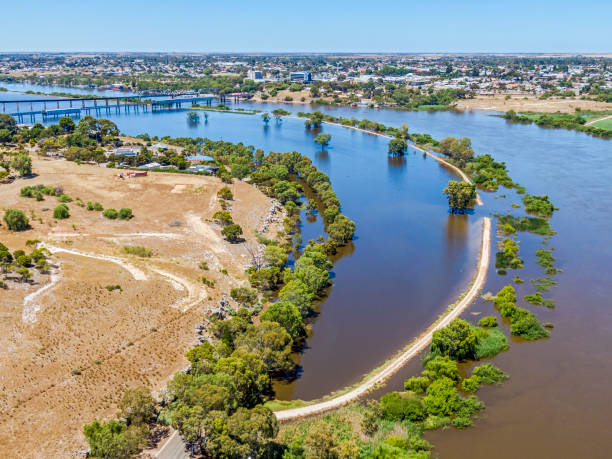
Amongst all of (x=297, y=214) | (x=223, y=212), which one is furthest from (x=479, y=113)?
(x=223, y=212)

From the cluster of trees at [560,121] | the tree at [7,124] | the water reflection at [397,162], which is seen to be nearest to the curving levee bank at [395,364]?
the water reflection at [397,162]

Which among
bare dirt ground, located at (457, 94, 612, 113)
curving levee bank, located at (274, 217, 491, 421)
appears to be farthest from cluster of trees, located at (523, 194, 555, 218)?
bare dirt ground, located at (457, 94, 612, 113)

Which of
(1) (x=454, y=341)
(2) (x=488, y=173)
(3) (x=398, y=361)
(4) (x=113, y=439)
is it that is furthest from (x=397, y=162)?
(4) (x=113, y=439)

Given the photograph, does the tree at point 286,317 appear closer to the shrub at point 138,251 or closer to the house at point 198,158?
the shrub at point 138,251

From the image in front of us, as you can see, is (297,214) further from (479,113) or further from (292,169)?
(479,113)

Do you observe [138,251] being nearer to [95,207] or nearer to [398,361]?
[95,207]

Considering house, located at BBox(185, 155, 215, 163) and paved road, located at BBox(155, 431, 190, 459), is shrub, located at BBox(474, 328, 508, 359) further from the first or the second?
house, located at BBox(185, 155, 215, 163)
